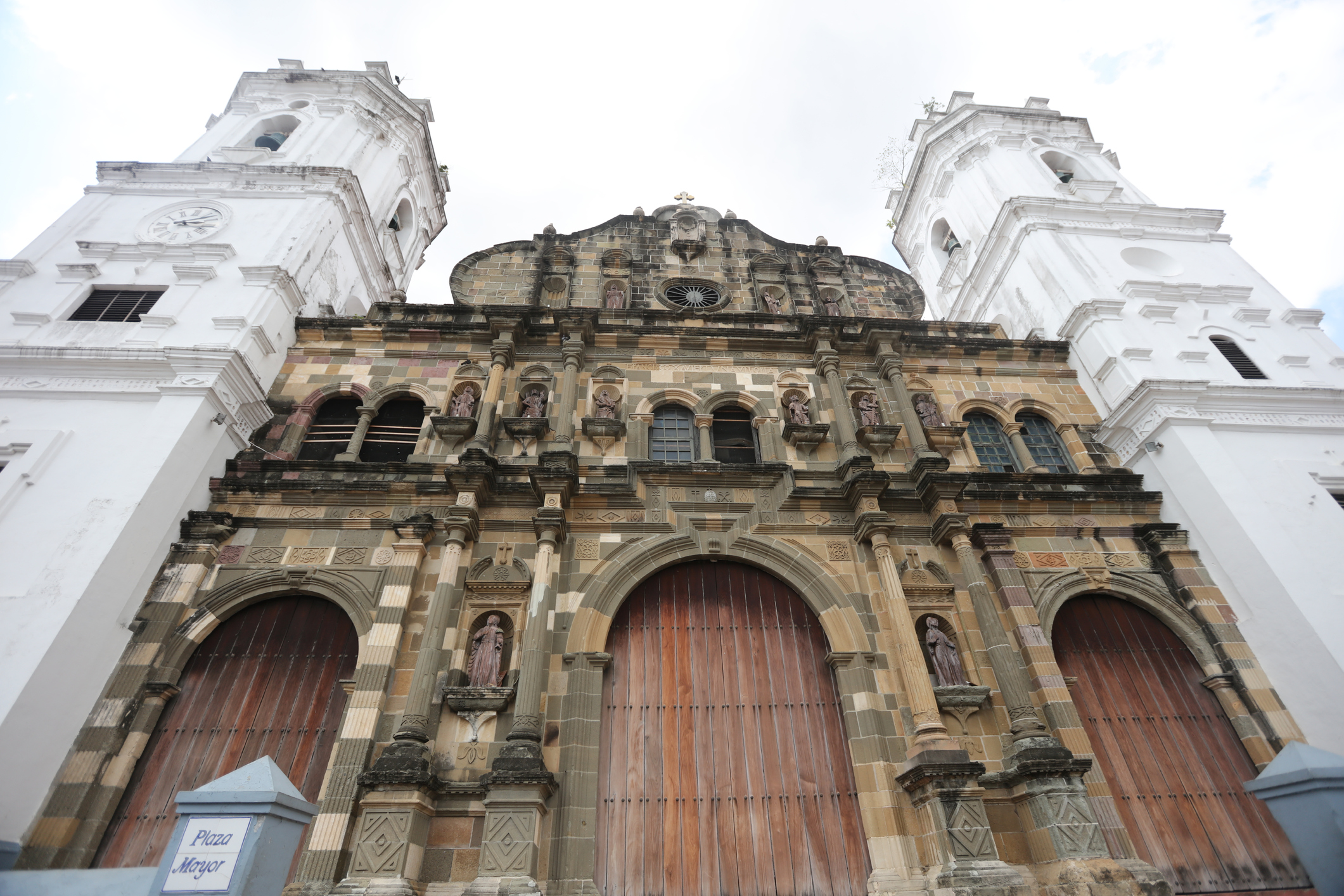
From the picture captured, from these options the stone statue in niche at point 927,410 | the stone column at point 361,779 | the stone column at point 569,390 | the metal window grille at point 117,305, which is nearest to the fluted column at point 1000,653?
the stone statue in niche at point 927,410

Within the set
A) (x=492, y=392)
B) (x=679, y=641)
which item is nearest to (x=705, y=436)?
(x=679, y=641)

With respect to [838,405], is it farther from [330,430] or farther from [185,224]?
[185,224]

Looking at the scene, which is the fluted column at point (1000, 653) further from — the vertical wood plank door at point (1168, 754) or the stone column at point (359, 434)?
the stone column at point (359, 434)

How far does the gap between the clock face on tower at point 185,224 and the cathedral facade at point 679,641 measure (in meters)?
3.06

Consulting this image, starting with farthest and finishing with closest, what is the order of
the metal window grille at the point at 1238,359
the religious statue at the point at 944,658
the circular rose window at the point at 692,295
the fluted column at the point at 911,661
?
1. the circular rose window at the point at 692,295
2. the metal window grille at the point at 1238,359
3. the religious statue at the point at 944,658
4. the fluted column at the point at 911,661

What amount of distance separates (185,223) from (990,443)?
16.6 m

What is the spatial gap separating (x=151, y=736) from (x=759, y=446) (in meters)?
9.68

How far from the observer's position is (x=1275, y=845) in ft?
28.8

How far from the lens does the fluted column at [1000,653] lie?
859 cm

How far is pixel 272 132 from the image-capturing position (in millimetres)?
17500

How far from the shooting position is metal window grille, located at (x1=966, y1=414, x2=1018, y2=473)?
12.5 m

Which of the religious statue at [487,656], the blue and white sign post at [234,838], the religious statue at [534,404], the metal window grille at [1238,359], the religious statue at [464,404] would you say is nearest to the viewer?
the blue and white sign post at [234,838]

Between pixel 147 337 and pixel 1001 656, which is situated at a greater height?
pixel 147 337

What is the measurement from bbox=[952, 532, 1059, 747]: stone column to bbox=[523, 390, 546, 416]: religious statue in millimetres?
7254
